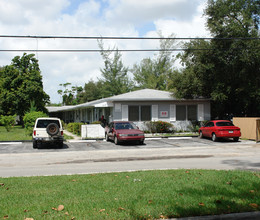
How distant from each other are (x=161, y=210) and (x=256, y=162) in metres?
7.86

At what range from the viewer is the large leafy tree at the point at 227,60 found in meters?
23.4

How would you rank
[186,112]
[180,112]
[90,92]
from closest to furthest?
[180,112]
[186,112]
[90,92]

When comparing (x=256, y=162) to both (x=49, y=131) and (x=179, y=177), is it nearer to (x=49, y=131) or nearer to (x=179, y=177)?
(x=179, y=177)

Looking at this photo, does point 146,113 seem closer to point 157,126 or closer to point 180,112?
point 157,126

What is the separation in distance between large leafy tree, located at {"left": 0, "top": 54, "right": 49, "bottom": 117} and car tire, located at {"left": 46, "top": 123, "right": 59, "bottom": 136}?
1123 inches

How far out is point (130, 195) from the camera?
627 cm

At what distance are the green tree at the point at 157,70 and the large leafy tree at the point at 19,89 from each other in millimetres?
20490

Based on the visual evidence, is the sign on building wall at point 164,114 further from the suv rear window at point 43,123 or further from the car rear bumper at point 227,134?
the suv rear window at point 43,123

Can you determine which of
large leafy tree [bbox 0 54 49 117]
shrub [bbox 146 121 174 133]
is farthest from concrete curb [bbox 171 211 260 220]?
large leafy tree [bbox 0 54 49 117]

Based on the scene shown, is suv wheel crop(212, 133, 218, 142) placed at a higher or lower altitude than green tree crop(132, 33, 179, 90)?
lower

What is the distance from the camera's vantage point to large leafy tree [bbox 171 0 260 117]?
23.4 metres

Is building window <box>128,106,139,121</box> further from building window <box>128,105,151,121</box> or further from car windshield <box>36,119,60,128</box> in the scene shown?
car windshield <box>36,119,60,128</box>

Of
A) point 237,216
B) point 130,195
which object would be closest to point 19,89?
point 130,195

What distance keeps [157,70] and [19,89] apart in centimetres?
2610
